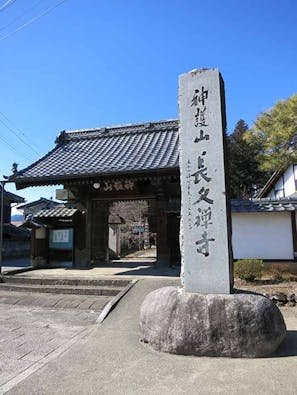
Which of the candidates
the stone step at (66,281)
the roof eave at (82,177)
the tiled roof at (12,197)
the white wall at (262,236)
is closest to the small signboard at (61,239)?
the roof eave at (82,177)

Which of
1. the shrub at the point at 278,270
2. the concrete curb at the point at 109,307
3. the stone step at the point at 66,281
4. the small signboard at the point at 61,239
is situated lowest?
the concrete curb at the point at 109,307

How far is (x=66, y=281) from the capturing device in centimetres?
1022

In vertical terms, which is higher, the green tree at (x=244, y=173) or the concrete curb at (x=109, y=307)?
the green tree at (x=244, y=173)

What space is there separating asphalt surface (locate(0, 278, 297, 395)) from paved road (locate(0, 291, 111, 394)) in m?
0.26

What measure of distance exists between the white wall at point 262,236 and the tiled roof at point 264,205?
26 cm

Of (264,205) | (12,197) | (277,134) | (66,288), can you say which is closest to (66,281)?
(66,288)

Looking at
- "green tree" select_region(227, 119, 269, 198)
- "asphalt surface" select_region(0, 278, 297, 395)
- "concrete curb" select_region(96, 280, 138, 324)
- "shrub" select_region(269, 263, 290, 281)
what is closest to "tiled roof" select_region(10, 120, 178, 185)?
"concrete curb" select_region(96, 280, 138, 324)

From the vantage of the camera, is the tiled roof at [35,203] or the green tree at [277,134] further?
the tiled roof at [35,203]

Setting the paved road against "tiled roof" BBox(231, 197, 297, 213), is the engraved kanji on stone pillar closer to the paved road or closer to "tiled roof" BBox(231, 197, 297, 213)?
the paved road

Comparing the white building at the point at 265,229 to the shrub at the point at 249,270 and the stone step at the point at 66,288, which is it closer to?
the shrub at the point at 249,270

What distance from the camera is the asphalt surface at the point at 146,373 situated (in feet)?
12.5

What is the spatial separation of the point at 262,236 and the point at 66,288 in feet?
22.8

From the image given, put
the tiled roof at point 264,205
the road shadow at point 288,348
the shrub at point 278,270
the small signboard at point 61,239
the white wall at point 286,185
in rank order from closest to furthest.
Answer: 1. the road shadow at point 288,348
2. the shrub at point 278,270
3. the tiled roof at point 264,205
4. the small signboard at point 61,239
5. the white wall at point 286,185

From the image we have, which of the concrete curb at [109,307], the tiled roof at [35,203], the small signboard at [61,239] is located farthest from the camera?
the tiled roof at [35,203]
